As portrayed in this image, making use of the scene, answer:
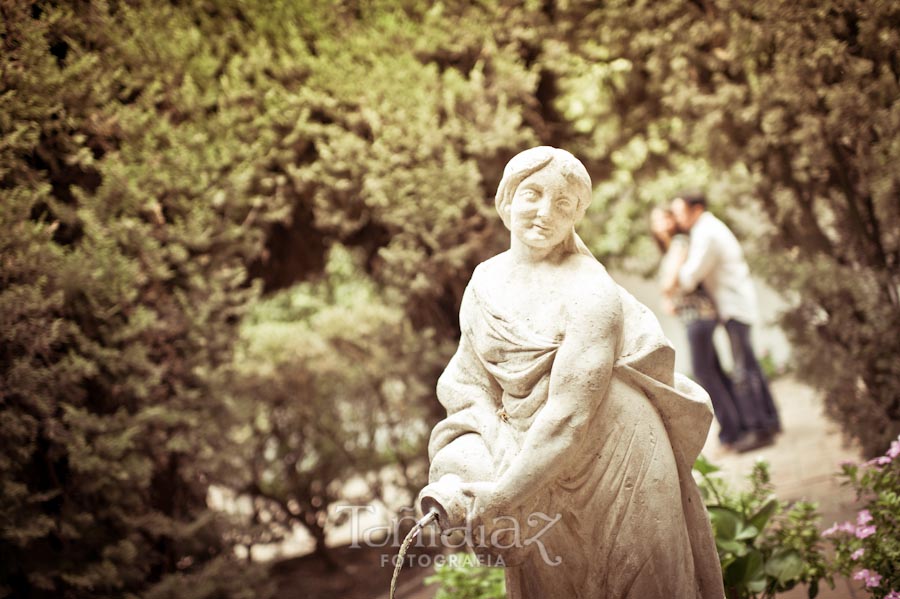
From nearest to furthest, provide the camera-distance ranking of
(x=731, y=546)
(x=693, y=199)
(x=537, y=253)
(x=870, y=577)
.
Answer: (x=537, y=253) < (x=870, y=577) < (x=731, y=546) < (x=693, y=199)

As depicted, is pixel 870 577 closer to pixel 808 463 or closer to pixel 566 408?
pixel 566 408

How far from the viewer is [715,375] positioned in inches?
289

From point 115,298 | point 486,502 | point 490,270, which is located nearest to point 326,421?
point 115,298

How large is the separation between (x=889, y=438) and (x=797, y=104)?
2.17 m

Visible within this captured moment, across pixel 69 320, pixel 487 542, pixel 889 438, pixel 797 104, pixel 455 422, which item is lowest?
pixel 889 438

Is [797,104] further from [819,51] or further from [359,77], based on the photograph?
[359,77]

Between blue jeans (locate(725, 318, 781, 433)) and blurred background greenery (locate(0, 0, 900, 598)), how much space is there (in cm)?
126

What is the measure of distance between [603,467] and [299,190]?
397cm

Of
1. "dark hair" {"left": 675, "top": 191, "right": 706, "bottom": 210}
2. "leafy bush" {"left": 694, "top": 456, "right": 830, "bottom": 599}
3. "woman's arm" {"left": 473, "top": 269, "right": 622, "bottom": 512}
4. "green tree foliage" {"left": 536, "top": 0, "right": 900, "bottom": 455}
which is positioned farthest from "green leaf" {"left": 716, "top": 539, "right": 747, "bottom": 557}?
"dark hair" {"left": 675, "top": 191, "right": 706, "bottom": 210}

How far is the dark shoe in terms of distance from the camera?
7242 mm

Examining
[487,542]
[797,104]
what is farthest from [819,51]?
[487,542]

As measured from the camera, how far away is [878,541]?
3.77 metres

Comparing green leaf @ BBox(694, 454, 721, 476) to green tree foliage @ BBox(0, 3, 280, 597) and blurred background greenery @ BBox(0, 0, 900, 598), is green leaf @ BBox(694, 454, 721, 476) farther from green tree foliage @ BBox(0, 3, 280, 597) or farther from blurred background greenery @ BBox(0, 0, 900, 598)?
green tree foliage @ BBox(0, 3, 280, 597)

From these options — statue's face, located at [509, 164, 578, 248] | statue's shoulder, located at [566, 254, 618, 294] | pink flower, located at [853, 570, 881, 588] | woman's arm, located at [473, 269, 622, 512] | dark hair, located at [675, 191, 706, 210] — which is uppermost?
dark hair, located at [675, 191, 706, 210]
